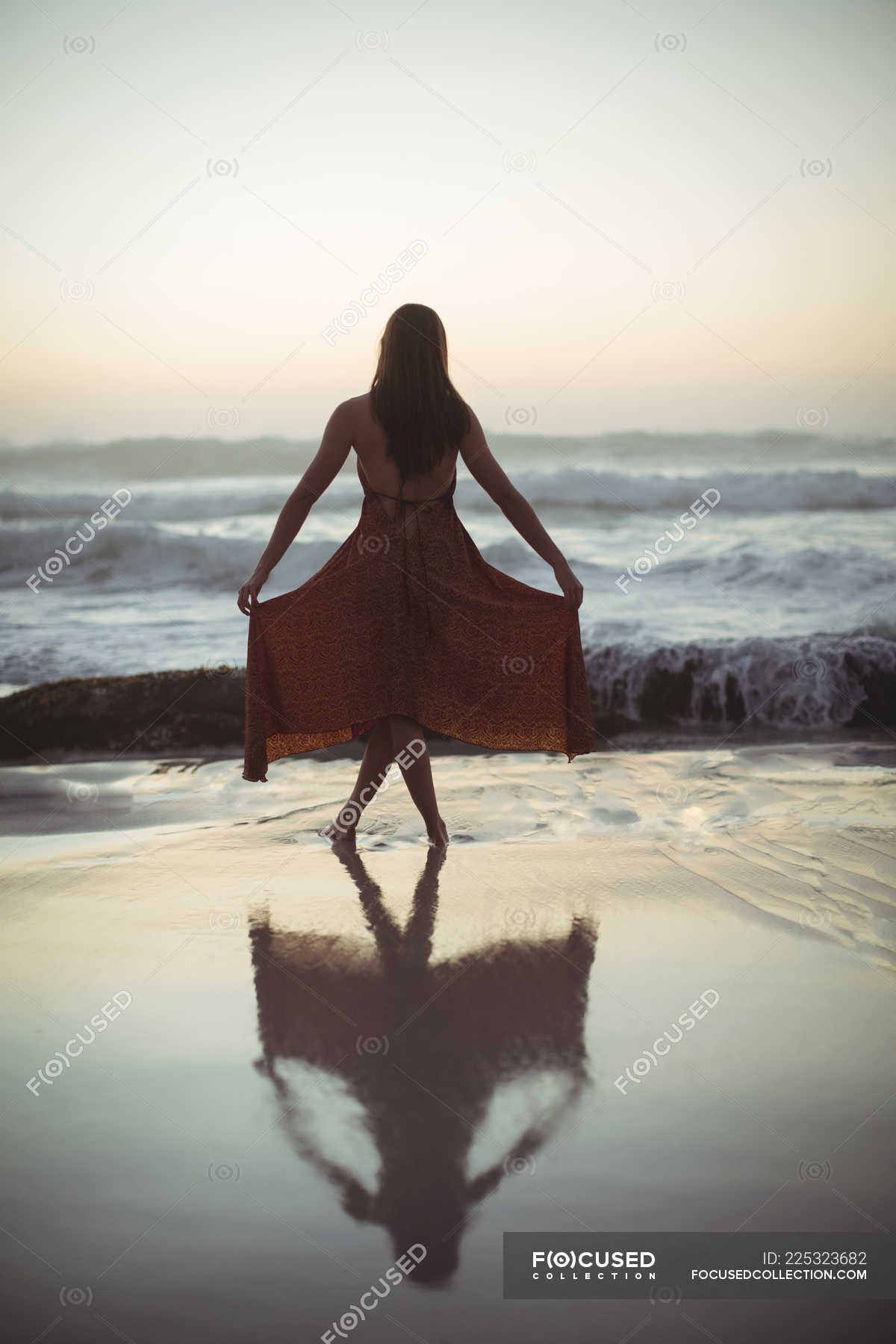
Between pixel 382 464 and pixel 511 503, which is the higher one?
pixel 382 464

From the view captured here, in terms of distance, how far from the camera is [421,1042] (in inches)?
87.6

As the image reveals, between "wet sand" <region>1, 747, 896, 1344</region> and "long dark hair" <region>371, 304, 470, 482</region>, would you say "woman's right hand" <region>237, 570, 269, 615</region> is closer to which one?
"long dark hair" <region>371, 304, 470, 482</region>

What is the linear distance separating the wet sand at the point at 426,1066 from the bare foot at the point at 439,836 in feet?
0.27

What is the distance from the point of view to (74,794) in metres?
4.55

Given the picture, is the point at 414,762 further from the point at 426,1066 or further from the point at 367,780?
the point at 426,1066

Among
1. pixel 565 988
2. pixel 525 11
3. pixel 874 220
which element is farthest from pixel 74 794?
pixel 874 220

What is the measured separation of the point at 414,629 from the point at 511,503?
0.57 metres

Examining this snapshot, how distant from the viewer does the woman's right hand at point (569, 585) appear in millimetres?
3496

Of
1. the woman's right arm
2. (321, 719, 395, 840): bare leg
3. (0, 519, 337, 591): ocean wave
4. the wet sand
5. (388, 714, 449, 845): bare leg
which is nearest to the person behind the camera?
the wet sand

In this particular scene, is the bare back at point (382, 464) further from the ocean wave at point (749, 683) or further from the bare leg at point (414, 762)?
the ocean wave at point (749, 683)

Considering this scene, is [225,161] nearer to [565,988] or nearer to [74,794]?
[74,794]

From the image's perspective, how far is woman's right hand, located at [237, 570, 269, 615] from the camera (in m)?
3.45

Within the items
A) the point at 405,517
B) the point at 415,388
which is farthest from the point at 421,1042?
the point at 415,388

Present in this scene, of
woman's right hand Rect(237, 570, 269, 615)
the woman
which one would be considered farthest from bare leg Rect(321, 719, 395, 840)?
woman's right hand Rect(237, 570, 269, 615)
